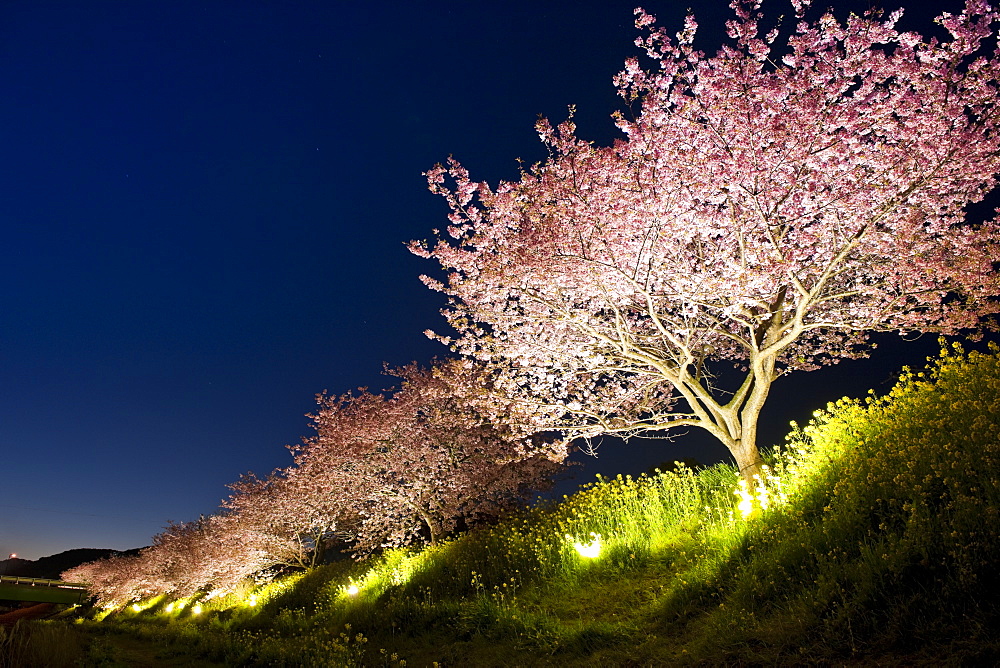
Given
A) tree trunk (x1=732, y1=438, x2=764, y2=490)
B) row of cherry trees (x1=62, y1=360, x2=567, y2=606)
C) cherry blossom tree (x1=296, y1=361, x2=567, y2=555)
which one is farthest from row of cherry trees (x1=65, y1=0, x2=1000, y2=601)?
cherry blossom tree (x1=296, y1=361, x2=567, y2=555)

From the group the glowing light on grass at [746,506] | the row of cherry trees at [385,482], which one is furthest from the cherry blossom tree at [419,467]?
the glowing light on grass at [746,506]

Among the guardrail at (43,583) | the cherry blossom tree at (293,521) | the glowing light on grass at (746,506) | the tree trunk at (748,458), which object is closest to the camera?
the glowing light on grass at (746,506)

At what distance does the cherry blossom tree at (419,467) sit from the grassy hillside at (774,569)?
6.69m

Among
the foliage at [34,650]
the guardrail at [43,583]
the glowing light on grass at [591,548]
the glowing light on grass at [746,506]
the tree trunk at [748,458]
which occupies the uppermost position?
the guardrail at [43,583]

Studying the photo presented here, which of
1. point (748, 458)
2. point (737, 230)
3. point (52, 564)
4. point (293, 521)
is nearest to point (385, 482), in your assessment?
point (293, 521)

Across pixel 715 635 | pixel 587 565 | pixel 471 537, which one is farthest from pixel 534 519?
pixel 715 635

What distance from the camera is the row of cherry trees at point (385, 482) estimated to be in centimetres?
1870

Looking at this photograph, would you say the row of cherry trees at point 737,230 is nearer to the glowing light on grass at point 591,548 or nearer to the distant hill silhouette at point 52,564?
the glowing light on grass at point 591,548

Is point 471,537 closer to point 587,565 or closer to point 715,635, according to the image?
point 587,565

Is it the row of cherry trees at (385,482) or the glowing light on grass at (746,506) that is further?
the row of cherry trees at (385,482)

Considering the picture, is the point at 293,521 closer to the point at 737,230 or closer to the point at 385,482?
the point at 385,482

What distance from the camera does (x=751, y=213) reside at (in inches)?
349

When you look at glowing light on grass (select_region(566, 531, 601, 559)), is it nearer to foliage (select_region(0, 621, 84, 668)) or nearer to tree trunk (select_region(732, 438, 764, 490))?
tree trunk (select_region(732, 438, 764, 490))

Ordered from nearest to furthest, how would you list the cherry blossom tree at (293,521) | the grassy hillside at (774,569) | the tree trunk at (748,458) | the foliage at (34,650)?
1. the grassy hillside at (774,569)
2. the foliage at (34,650)
3. the tree trunk at (748,458)
4. the cherry blossom tree at (293,521)
